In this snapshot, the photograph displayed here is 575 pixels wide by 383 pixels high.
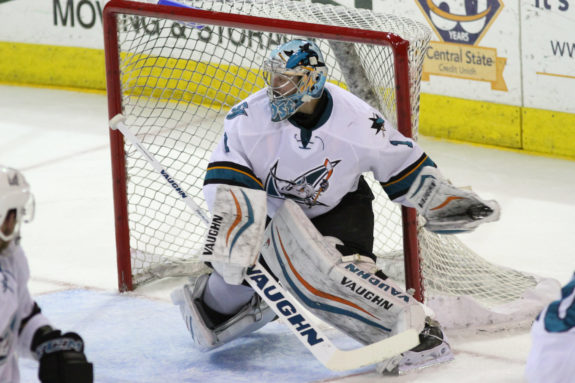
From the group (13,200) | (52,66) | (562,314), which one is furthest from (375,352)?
(52,66)

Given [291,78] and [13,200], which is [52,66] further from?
[13,200]

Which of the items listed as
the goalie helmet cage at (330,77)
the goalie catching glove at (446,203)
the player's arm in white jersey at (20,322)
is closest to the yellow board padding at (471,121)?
the goalie helmet cage at (330,77)

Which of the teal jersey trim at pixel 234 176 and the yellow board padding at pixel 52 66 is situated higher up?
the teal jersey trim at pixel 234 176

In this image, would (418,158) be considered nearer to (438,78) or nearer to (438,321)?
(438,321)

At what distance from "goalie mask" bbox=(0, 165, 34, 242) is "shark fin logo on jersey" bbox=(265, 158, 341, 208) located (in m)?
1.01

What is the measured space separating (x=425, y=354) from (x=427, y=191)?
0.50m

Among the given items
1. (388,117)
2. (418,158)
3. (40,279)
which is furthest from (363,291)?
(40,279)

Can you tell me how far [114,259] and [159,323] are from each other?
0.74 meters

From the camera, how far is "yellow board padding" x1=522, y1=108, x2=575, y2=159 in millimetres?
5645

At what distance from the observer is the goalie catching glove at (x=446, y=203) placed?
3350mm

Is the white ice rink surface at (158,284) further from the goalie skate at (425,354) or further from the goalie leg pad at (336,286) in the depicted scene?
Result: the goalie leg pad at (336,286)

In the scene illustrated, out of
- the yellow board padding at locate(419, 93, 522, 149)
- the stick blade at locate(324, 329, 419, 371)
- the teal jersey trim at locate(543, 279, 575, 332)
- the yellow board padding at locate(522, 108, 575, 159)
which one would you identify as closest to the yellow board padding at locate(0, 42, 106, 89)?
the yellow board padding at locate(419, 93, 522, 149)

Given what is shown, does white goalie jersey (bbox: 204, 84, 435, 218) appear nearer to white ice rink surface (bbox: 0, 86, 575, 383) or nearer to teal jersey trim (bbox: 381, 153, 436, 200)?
teal jersey trim (bbox: 381, 153, 436, 200)

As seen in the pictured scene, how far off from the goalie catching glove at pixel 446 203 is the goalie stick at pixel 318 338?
1.46 feet
